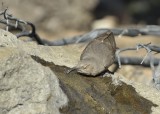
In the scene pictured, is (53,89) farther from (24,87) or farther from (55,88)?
(24,87)

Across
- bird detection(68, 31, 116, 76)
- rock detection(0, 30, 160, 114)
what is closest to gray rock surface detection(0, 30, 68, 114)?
rock detection(0, 30, 160, 114)

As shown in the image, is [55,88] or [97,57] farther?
[97,57]

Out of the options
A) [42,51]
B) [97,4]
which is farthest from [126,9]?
[42,51]

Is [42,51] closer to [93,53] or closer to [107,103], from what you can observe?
[93,53]

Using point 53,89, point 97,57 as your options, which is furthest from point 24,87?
point 97,57

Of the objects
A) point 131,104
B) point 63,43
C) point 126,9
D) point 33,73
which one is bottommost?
point 126,9

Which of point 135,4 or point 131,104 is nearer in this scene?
point 131,104

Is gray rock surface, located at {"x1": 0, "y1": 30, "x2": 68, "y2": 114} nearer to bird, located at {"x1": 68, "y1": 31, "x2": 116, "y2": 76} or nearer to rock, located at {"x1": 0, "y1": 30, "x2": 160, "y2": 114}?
rock, located at {"x1": 0, "y1": 30, "x2": 160, "y2": 114}
